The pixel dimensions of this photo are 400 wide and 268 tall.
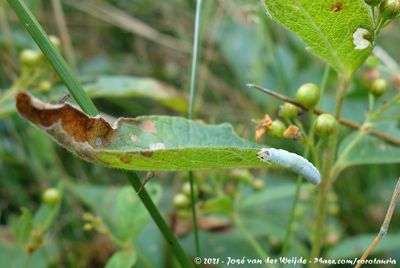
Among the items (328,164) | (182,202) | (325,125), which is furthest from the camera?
(182,202)

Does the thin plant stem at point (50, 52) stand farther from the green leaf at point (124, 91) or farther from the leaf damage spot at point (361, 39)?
the green leaf at point (124, 91)

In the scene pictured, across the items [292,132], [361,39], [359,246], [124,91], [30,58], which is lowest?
[359,246]

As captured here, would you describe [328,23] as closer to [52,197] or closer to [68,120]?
[68,120]

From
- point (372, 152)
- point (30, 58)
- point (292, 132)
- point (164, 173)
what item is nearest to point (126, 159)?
point (292, 132)

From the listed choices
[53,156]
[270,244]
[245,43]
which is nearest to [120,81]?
[53,156]

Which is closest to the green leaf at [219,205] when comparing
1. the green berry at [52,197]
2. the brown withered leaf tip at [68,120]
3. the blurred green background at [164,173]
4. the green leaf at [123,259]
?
the blurred green background at [164,173]

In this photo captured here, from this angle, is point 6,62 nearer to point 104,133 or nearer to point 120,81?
point 120,81
